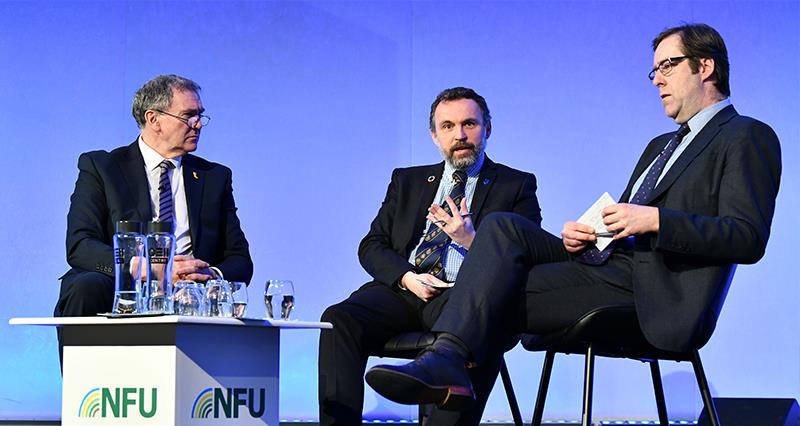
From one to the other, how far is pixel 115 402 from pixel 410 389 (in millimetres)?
737

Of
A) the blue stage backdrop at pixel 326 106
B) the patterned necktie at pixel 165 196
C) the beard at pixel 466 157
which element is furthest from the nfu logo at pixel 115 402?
the blue stage backdrop at pixel 326 106

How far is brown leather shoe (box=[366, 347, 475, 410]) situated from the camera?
99.3 inches

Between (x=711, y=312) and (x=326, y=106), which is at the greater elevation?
(x=326, y=106)

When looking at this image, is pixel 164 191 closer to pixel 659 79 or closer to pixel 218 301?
pixel 218 301

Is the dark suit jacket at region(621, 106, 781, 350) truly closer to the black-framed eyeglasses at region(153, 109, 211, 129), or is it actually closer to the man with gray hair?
the man with gray hair

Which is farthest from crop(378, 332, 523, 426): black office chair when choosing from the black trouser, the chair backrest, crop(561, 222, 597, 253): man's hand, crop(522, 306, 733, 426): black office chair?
the black trouser

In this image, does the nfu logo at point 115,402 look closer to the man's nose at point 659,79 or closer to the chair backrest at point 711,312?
the chair backrest at point 711,312

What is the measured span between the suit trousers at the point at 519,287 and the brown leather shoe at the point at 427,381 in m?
0.17

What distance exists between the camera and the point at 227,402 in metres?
2.67

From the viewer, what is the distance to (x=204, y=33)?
208 inches

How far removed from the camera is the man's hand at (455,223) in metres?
3.62

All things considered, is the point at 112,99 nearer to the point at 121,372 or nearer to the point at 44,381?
the point at 44,381

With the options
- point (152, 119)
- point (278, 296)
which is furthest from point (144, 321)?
point (152, 119)

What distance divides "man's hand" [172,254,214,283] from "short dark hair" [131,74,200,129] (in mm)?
760
